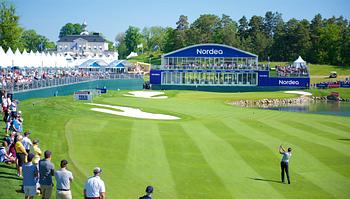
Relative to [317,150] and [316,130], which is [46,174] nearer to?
[317,150]

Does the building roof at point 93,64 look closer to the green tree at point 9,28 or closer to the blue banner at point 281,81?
the green tree at point 9,28

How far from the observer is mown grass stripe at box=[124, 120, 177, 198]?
18016 millimetres

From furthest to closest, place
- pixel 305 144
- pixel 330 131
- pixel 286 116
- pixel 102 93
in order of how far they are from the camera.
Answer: pixel 102 93
pixel 286 116
pixel 330 131
pixel 305 144

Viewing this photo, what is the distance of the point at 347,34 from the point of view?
123 meters

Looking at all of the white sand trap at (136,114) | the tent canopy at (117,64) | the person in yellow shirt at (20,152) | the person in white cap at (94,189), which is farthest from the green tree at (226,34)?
the person in white cap at (94,189)

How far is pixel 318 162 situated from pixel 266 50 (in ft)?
406

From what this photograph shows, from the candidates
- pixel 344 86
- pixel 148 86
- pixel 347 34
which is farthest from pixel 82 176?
pixel 347 34

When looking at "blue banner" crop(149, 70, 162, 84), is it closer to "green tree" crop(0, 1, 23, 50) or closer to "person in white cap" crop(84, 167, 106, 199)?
"green tree" crop(0, 1, 23, 50)

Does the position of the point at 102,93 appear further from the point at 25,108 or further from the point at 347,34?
the point at 347,34

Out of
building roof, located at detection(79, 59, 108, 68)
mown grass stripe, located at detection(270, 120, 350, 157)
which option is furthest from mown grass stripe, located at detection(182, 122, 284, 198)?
building roof, located at detection(79, 59, 108, 68)

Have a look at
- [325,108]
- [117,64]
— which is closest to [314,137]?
[325,108]

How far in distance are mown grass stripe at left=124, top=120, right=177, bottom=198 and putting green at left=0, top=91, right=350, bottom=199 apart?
0.04 m

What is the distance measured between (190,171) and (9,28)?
79493 mm

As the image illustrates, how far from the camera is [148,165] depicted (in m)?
20.8
